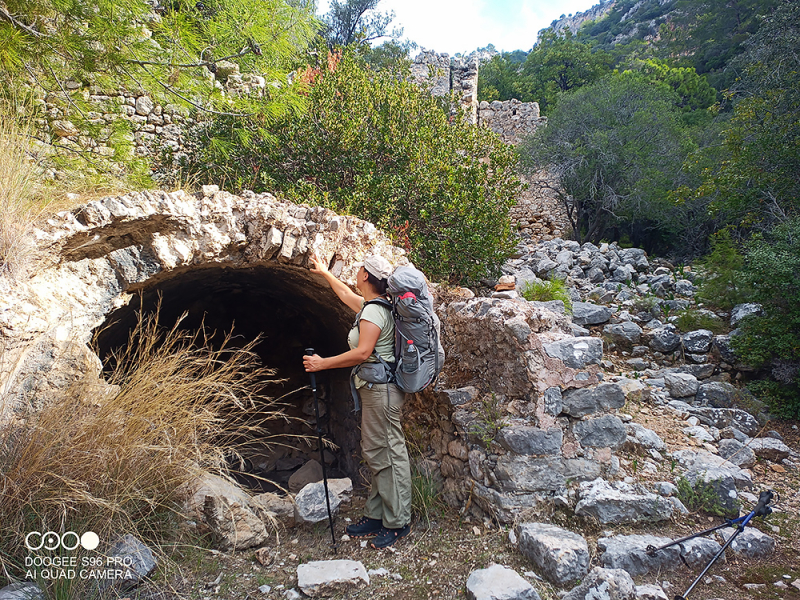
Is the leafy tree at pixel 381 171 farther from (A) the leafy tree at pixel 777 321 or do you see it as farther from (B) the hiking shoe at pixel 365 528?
(B) the hiking shoe at pixel 365 528

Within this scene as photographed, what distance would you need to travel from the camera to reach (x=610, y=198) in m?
12.3

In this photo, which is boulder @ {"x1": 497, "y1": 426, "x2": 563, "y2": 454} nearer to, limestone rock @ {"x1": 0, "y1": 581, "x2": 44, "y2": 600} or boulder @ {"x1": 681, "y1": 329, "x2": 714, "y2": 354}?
limestone rock @ {"x1": 0, "y1": 581, "x2": 44, "y2": 600}

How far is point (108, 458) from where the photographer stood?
269 centimetres

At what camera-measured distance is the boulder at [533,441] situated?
11.0 ft

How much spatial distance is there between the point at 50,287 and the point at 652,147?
14.0 metres

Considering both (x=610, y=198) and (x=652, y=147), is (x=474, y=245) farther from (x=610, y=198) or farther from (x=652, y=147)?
(x=652, y=147)

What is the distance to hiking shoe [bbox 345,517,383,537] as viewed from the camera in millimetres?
3381

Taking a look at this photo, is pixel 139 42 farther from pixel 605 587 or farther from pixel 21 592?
pixel 605 587

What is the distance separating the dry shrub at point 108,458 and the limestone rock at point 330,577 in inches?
34.1

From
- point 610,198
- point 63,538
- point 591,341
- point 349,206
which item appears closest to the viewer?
point 63,538

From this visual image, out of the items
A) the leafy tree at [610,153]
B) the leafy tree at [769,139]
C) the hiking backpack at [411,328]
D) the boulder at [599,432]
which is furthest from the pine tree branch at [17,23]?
the leafy tree at [610,153]

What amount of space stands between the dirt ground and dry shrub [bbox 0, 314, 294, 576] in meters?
0.39

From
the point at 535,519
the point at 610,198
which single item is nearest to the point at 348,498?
the point at 535,519

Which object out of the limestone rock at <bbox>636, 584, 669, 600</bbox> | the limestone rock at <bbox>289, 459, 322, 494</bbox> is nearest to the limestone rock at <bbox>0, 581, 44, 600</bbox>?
the limestone rock at <bbox>636, 584, 669, 600</bbox>
